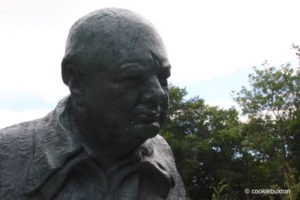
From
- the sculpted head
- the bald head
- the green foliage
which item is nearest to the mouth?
the sculpted head

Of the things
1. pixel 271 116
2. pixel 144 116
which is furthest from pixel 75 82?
pixel 271 116

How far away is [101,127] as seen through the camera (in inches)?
89.0

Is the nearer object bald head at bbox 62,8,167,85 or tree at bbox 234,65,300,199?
bald head at bbox 62,8,167,85

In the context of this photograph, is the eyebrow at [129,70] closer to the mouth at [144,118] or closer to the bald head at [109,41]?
the bald head at [109,41]

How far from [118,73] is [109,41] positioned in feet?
0.53

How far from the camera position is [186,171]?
84.0 feet

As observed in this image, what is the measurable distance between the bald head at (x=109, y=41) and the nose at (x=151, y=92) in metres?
0.11

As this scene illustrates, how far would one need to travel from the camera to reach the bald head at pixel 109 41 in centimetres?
213

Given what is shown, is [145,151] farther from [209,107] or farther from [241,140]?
[209,107]

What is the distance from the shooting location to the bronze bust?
214cm

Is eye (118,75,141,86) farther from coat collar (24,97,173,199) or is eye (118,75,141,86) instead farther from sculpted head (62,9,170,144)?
coat collar (24,97,173,199)

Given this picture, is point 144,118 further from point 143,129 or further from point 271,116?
point 271,116

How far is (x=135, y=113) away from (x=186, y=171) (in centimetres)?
2385

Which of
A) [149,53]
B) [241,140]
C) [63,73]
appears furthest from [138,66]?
[241,140]
